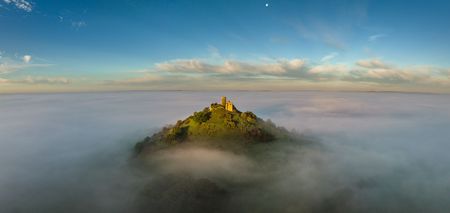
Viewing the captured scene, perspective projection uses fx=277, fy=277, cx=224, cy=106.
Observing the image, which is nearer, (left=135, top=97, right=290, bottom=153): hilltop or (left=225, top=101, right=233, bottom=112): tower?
(left=135, top=97, right=290, bottom=153): hilltop

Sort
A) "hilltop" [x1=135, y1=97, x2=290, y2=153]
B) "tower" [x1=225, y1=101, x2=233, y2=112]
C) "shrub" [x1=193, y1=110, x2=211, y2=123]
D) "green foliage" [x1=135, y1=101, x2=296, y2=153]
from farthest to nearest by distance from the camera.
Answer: "tower" [x1=225, y1=101, x2=233, y2=112] < "shrub" [x1=193, y1=110, x2=211, y2=123] < "hilltop" [x1=135, y1=97, x2=290, y2=153] < "green foliage" [x1=135, y1=101, x2=296, y2=153]

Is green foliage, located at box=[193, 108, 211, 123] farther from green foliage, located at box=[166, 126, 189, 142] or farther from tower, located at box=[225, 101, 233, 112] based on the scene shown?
tower, located at box=[225, 101, 233, 112]

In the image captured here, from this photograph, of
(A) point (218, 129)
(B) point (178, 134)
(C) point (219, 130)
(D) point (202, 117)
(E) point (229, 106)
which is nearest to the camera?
(A) point (218, 129)

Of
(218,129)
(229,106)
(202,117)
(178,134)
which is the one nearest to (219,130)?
(218,129)

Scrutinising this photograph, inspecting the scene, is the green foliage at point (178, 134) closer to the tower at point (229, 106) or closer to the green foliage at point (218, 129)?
the green foliage at point (218, 129)

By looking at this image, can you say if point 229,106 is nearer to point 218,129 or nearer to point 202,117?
point 218,129

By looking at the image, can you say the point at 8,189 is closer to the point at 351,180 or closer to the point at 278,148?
the point at 278,148

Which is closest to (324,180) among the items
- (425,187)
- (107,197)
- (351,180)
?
(351,180)

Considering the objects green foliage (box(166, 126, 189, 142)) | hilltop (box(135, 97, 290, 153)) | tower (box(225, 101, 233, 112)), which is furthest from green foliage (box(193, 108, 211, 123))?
tower (box(225, 101, 233, 112))
